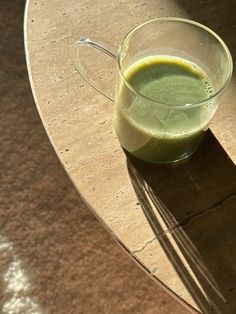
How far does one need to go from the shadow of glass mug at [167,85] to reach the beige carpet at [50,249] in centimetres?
42

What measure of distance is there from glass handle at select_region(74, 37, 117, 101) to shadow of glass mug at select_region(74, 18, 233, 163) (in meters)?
0.01

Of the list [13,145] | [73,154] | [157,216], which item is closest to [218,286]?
[157,216]

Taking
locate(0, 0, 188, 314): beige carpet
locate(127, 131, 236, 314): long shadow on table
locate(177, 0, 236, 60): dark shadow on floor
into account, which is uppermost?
locate(177, 0, 236, 60): dark shadow on floor

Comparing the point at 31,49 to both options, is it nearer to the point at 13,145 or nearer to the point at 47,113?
the point at 47,113

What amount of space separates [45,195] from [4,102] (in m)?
0.26

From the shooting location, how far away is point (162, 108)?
0.62m

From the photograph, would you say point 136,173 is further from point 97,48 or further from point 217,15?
point 217,15

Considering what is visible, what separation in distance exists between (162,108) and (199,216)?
16 centimetres

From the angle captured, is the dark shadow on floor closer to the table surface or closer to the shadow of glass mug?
the table surface

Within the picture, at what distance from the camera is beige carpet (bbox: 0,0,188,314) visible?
1.05 metres

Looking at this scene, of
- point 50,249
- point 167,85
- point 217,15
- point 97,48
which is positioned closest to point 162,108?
point 167,85

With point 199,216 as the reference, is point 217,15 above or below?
→ above

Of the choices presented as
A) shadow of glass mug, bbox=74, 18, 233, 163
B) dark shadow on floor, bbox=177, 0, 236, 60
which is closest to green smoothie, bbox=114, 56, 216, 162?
shadow of glass mug, bbox=74, 18, 233, 163

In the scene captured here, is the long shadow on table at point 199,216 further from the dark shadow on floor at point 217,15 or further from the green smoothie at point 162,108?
the dark shadow on floor at point 217,15
